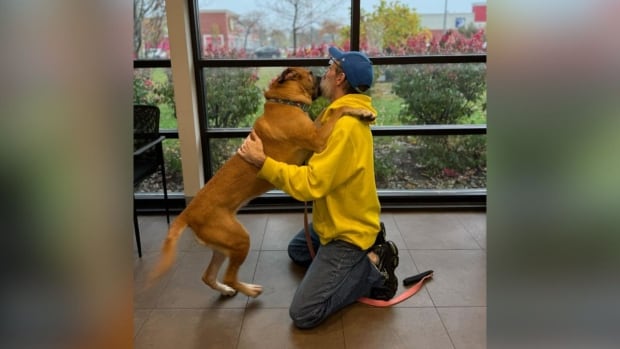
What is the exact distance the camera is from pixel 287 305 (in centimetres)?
258

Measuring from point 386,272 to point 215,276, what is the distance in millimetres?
1000

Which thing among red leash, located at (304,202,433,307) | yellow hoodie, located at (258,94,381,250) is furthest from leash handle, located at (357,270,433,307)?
yellow hoodie, located at (258,94,381,250)

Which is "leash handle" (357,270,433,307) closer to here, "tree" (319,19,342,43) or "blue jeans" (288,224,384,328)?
"blue jeans" (288,224,384,328)

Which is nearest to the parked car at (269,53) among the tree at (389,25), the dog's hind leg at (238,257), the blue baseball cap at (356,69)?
the tree at (389,25)

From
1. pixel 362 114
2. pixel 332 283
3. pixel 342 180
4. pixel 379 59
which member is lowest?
pixel 332 283

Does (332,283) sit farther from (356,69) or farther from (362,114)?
(356,69)

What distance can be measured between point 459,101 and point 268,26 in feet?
6.15

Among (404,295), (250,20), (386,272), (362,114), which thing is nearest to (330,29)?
(250,20)

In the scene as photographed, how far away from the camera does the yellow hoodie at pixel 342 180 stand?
224cm

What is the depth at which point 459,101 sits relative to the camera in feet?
13.5

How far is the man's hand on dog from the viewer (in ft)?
7.60
